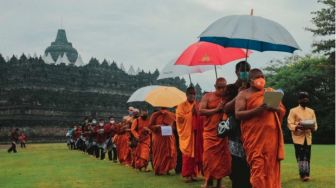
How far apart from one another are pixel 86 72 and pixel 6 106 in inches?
405

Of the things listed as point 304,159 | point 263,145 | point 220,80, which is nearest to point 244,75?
point 263,145

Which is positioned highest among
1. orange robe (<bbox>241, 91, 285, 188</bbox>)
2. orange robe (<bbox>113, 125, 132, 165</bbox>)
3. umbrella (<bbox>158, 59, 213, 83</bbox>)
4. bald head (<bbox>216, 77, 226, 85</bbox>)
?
umbrella (<bbox>158, 59, 213, 83</bbox>)

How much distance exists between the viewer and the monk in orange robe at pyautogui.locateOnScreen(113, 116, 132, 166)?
15141 millimetres

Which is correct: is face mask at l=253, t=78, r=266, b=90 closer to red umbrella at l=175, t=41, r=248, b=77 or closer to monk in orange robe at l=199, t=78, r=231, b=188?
monk in orange robe at l=199, t=78, r=231, b=188

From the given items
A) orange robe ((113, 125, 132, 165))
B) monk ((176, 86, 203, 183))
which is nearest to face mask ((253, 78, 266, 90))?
monk ((176, 86, 203, 183))

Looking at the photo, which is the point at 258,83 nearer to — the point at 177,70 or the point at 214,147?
the point at 214,147

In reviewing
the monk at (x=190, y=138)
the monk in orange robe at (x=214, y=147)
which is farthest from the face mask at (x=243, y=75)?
the monk at (x=190, y=138)

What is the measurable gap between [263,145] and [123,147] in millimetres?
10368

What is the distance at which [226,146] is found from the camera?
7.78 m

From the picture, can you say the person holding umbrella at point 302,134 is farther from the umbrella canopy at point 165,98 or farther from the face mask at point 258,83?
the face mask at point 258,83

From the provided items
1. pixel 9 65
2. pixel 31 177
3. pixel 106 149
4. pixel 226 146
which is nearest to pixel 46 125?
pixel 9 65

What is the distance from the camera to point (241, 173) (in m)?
6.51

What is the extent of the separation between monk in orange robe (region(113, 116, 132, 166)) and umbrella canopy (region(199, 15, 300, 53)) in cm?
841

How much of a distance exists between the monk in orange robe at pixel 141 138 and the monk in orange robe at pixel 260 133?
6862mm
